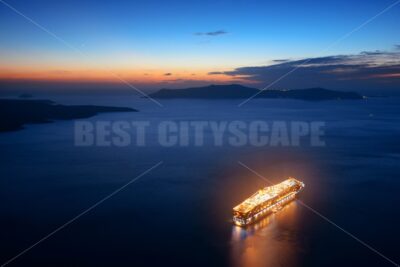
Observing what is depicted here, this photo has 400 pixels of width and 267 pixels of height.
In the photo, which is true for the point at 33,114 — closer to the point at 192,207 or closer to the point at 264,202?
the point at 192,207

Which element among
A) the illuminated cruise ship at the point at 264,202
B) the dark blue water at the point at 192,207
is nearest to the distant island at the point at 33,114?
the dark blue water at the point at 192,207

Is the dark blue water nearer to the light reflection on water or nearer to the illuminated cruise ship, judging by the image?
the light reflection on water

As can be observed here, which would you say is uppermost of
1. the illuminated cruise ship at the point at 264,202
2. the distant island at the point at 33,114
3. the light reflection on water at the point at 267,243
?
the distant island at the point at 33,114

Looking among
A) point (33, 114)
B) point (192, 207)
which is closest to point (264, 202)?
point (192, 207)

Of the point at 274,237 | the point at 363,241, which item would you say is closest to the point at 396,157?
the point at 363,241

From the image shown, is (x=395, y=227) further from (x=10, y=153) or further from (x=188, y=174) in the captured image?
(x=10, y=153)

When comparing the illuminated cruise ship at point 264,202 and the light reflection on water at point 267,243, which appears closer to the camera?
the light reflection on water at point 267,243

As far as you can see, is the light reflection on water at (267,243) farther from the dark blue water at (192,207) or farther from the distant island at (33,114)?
the distant island at (33,114)
